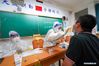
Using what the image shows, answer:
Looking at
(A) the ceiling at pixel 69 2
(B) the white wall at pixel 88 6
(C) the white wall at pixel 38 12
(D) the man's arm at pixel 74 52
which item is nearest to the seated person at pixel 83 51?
(D) the man's arm at pixel 74 52

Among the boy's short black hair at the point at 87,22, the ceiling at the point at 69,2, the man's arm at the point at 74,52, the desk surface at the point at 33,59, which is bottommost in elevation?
the desk surface at the point at 33,59

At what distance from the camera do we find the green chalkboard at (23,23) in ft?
10.00

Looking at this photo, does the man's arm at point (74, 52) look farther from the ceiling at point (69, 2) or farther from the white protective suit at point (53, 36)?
the ceiling at point (69, 2)

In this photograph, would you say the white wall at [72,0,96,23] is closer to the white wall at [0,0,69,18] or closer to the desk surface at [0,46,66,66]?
the white wall at [0,0,69,18]

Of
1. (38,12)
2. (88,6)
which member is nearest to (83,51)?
(38,12)

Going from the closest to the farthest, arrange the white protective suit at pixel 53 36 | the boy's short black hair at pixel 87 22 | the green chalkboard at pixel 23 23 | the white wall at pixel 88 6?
the boy's short black hair at pixel 87 22 < the white protective suit at pixel 53 36 < the green chalkboard at pixel 23 23 < the white wall at pixel 88 6

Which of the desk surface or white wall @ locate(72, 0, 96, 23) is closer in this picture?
the desk surface

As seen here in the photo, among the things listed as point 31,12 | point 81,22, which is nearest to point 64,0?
point 31,12

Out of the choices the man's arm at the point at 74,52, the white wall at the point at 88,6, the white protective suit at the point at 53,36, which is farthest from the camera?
the white wall at the point at 88,6

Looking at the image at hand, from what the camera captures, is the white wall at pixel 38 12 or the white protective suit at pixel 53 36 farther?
the white wall at pixel 38 12

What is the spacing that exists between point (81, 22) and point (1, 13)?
2.47 m

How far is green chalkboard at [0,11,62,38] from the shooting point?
10.00 ft

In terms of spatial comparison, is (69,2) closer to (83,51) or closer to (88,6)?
(88,6)

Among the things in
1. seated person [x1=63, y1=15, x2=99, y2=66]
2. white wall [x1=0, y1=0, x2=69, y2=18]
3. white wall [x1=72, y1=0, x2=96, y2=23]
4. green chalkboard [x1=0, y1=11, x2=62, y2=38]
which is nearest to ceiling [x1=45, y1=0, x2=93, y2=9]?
white wall [x1=72, y1=0, x2=96, y2=23]
